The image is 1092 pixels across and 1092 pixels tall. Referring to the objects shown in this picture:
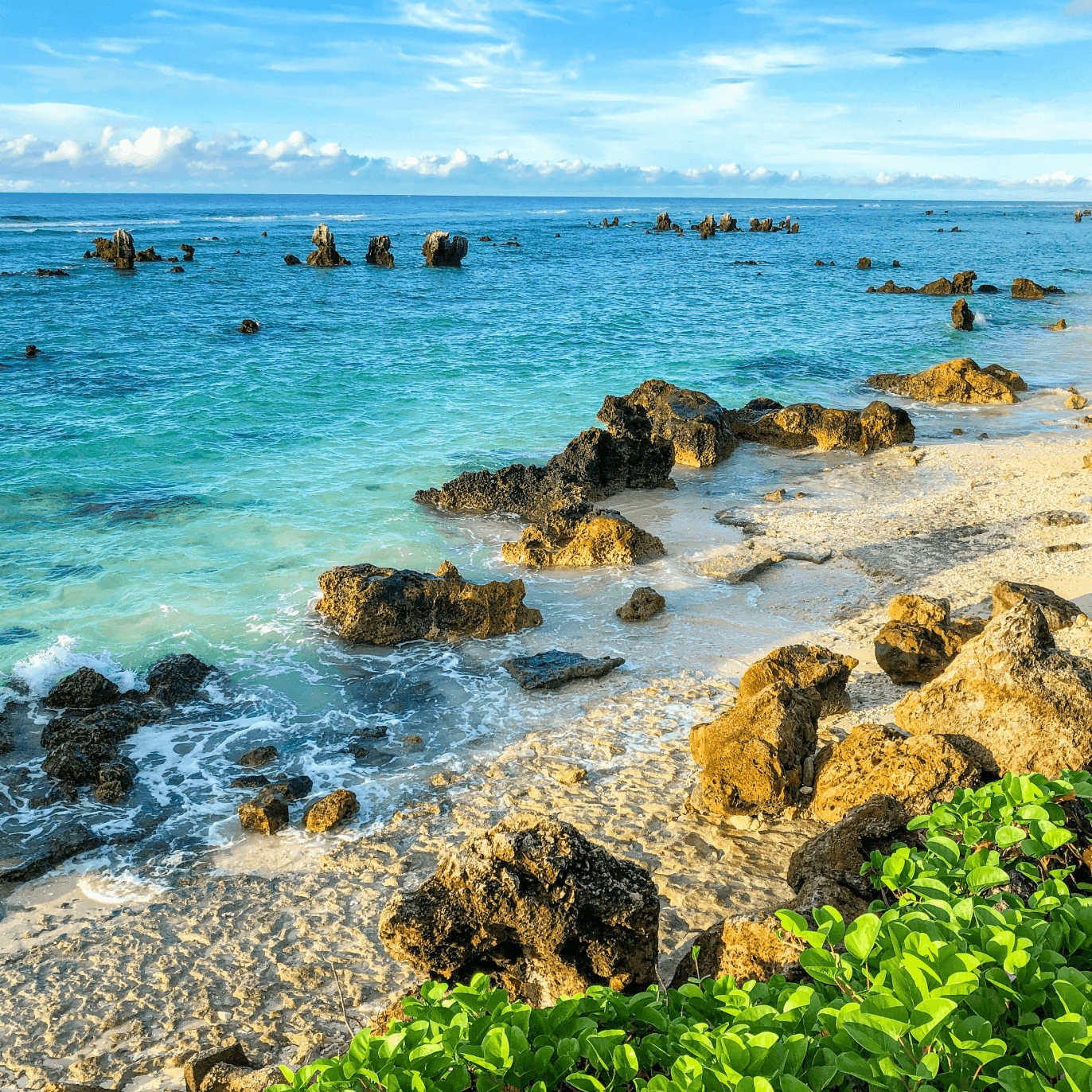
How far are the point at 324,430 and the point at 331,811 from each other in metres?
13.0

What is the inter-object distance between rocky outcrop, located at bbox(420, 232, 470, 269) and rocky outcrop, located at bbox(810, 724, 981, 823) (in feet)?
176

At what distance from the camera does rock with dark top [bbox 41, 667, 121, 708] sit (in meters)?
8.34

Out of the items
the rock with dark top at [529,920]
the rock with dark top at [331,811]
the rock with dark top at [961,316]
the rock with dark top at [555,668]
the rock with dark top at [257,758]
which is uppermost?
the rock with dark top at [961,316]

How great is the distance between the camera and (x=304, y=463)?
16.1 m

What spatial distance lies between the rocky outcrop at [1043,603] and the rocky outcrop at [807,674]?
1.54m

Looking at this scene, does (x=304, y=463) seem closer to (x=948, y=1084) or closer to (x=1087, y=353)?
(x=948, y=1084)

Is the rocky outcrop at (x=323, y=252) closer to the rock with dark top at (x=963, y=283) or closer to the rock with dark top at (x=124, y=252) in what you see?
the rock with dark top at (x=124, y=252)

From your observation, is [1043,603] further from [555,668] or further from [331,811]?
[331,811]

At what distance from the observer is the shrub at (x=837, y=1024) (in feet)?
5.72

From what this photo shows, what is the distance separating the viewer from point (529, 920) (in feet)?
13.4

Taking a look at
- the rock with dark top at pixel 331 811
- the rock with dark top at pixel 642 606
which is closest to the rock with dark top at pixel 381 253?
the rock with dark top at pixel 642 606

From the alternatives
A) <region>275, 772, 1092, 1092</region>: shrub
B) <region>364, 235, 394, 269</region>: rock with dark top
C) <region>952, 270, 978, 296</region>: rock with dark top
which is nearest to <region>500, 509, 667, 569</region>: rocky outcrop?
<region>275, 772, 1092, 1092</region>: shrub

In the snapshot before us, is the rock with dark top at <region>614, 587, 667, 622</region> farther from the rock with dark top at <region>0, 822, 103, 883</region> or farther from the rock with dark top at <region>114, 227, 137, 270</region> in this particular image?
the rock with dark top at <region>114, 227, 137, 270</region>

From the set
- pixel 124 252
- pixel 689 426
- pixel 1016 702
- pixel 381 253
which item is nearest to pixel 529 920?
pixel 1016 702
